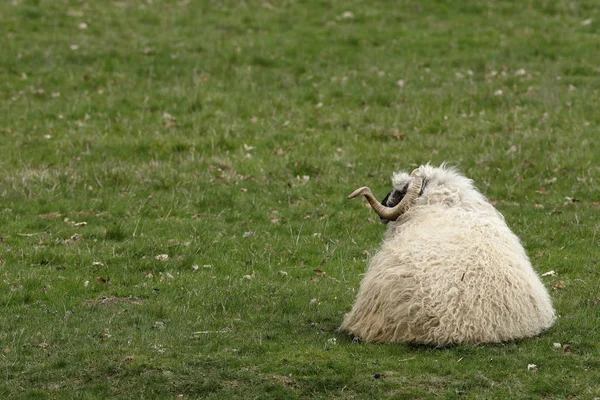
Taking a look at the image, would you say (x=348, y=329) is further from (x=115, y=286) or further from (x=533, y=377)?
(x=115, y=286)

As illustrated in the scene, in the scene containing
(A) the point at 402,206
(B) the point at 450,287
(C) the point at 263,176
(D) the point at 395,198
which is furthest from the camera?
(C) the point at 263,176

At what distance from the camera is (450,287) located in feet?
34.9

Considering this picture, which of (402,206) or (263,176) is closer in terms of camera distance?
(402,206)

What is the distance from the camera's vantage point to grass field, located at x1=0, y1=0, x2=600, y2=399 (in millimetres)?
10180

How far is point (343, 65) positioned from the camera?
86.4 ft

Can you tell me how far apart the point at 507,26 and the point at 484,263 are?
1961 centimetres

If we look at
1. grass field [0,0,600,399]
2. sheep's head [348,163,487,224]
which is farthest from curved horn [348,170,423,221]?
grass field [0,0,600,399]

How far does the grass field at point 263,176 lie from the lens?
1018 cm

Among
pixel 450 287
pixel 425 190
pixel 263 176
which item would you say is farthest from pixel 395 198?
pixel 263 176

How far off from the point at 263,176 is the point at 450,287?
885 cm

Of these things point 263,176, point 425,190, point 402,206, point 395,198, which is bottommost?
point 263,176

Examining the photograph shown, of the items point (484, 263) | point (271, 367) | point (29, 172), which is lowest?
point (29, 172)

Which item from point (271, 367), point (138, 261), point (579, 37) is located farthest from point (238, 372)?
point (579, 37)

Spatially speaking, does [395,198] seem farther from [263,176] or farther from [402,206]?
[263,176]
